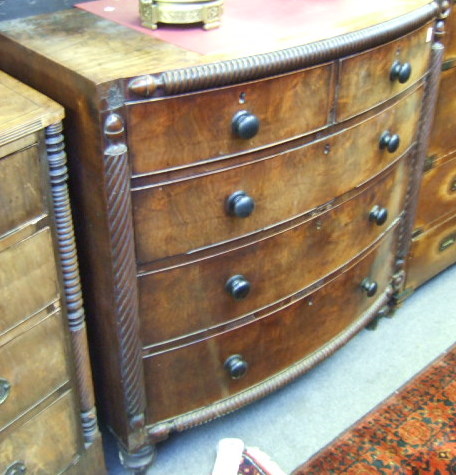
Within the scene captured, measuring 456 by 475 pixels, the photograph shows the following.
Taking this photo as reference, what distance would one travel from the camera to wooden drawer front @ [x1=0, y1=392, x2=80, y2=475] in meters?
1.21

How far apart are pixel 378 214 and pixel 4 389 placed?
3.08 feet

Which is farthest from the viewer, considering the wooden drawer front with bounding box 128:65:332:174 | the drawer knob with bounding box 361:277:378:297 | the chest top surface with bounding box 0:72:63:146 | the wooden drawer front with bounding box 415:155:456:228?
the wooden drawer front with bounding box 415:155:456:228

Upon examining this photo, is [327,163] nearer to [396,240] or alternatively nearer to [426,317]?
[396,240]

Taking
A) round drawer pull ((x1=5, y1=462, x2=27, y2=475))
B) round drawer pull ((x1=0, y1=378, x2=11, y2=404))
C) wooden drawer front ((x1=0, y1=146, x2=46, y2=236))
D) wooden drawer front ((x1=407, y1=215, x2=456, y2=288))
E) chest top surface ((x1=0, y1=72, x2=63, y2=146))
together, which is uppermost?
chest top surface ((x1=0, y1=72, x2=63, y2=146))

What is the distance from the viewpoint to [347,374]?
1.88m

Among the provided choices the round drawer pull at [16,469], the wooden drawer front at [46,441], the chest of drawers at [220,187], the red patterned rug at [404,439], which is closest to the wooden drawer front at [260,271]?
the chest of drawers at [220,187]

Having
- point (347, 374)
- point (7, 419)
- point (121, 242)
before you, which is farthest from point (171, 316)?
point (347, 374)

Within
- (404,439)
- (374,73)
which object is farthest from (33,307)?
(404,439)

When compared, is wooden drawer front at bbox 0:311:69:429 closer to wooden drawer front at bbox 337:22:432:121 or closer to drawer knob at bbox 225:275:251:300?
drawer knob at bbox 225:275:251:300

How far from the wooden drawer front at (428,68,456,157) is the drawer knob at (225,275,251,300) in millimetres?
759

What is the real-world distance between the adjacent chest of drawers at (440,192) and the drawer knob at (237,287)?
747 millimetres

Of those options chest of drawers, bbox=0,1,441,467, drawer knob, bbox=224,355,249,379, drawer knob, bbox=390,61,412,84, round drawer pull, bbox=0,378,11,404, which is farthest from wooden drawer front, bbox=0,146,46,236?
drawer knob, bbox=390,61,412,84

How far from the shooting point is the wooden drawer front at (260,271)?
1.31 meters

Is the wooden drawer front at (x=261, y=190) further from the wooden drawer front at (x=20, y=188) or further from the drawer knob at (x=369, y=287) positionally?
the drawer knob at (x=369, y=287)
